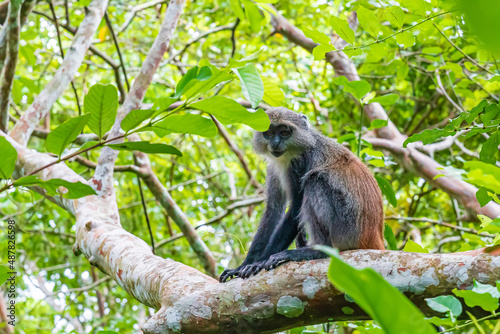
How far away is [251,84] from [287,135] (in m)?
3.46

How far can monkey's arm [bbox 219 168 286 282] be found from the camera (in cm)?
520

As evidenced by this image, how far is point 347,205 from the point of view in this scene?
4.57m

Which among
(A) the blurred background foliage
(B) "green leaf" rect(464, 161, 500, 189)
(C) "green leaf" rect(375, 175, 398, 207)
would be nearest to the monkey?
(C) "green leaf" rect(375, 175, 398, 207)

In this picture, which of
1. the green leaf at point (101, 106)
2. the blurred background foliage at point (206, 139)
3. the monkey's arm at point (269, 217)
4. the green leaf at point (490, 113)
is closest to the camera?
the green leaf at point (101, 106)

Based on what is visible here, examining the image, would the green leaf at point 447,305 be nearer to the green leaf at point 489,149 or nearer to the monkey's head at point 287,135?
the green leaf at point 489,149

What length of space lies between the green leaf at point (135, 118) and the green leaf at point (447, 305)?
3.74 feet

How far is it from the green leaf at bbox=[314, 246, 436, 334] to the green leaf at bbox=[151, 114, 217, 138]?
1.00 meters

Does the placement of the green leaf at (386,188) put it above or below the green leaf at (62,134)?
below

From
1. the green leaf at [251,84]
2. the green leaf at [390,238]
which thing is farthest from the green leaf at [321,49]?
the green leaf at [390,238]

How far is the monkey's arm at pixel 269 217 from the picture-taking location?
520 cm

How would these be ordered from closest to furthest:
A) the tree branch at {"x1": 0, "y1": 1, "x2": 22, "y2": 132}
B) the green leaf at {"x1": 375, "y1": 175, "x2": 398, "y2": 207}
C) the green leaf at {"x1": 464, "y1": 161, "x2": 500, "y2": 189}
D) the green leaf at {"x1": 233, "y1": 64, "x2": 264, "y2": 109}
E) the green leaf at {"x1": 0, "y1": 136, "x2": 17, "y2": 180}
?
the green leaf at {"x1": 464, "y1": 161, "x2": 500, "y2": 189}, the green leaf at {"x1": 0, "y1": 136, "x2": 17, "y2": 180}, the green leaf at {"x1": 233, "y1": 64, "x2": 264, "y2": 109}, the green leaf at {"x1": 375, "y1": 175, "x2": 398, "y2": 207}, the tree branch at {"x1": 0, "y1": 1, "x2": 22, "y2": 132}

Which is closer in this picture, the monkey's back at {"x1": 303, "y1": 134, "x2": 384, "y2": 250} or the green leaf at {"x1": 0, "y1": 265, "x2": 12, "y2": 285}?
the green leaf at {"x1": 0, "y1": 265, "x2": 12, "y2": 285}

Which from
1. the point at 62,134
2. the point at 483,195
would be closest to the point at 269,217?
the point at 483,195

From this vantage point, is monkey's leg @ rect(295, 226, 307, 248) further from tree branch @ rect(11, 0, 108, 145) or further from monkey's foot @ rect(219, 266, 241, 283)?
tree branch @ rect(11, 0, 108, 145)
